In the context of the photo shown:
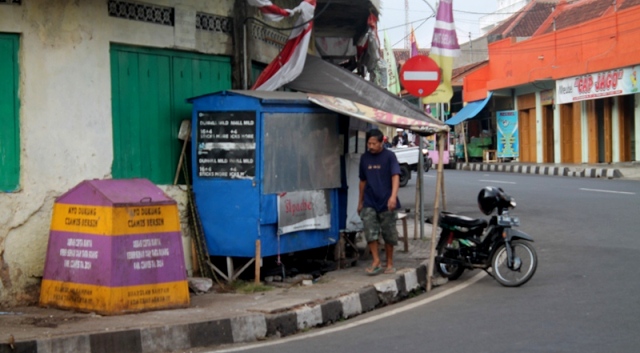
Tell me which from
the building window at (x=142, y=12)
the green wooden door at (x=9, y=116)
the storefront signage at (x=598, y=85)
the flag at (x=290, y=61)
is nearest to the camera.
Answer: the green wooden door at (x=9, y=116)

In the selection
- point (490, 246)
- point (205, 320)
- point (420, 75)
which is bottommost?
point (205, 320)

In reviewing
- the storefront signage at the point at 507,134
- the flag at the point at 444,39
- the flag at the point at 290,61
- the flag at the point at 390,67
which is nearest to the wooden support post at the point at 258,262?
the flag at the point at 290,61

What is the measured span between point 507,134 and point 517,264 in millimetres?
31092

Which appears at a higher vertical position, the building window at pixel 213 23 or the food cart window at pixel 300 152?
the building window at pixel 213 23

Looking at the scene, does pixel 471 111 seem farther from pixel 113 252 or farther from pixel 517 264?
pixel 113 252

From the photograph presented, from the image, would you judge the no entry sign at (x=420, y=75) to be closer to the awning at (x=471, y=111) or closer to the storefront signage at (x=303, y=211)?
the storefront signage at (x=303, y=211)

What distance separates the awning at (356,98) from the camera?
9.20 metres

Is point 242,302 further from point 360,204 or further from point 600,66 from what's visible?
point 600,66

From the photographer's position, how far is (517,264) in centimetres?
877

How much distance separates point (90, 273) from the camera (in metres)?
7.39

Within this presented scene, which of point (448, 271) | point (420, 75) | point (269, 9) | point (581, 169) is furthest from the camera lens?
point (581, 169)

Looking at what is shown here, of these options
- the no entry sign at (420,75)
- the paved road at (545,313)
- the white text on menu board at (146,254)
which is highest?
the no entry sign at (420,75)

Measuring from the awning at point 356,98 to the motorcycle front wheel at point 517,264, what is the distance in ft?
4.76

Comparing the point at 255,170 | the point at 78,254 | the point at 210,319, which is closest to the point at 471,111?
the point at 255,170
